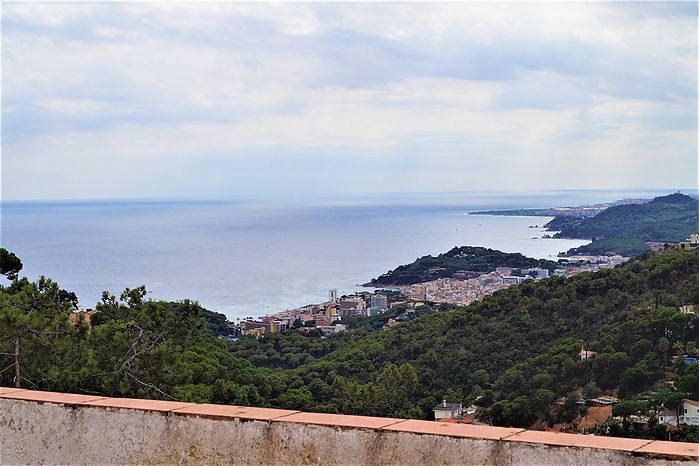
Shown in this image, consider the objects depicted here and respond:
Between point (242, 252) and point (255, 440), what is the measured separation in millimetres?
58913

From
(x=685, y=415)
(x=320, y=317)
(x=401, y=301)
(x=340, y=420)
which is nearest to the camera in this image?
(x=340, y=420)

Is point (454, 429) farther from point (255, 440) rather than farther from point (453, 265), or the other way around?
point (453, 265)

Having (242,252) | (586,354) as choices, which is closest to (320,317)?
(586,354)

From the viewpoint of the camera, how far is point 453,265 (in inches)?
1734

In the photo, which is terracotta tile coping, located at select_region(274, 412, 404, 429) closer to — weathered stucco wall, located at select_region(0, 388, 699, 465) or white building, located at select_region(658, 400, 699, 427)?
weathered stucco wall, located at select_region(0, 388, 699, 465)

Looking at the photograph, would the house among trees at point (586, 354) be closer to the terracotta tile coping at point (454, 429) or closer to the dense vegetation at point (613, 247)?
the terracotta tile coping at point (454, 429)

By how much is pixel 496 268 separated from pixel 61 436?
40132 mm

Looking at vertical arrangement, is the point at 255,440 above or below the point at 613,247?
above

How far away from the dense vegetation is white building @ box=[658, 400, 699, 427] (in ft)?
96.1

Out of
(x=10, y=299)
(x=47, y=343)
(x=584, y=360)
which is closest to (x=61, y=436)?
(x=47, y=343)

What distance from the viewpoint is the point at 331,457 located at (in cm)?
223

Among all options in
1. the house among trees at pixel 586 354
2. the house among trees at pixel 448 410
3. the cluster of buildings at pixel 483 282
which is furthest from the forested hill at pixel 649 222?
the house among trees at pixel 448 410

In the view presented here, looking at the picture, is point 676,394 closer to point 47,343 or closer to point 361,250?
point 47,343

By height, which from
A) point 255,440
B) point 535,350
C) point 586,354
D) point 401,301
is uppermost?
point 255,440
